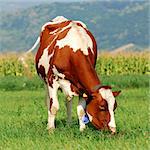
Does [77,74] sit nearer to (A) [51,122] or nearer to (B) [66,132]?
(B) [66,132]

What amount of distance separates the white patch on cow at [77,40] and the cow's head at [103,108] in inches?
47.4

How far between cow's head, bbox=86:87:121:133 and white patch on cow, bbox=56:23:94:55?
120 centimetres

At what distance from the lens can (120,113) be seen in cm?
1451

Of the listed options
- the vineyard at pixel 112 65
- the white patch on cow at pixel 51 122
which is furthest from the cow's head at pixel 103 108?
the vineyard at pixel 112 65

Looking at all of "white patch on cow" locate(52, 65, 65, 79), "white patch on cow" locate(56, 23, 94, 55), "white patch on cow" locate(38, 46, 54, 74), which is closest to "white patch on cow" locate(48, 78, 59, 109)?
"white patch on cow" locate(52, 65, 65, 79)

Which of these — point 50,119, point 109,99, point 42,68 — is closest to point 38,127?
point 50,119

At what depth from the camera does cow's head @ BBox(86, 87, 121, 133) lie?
10.2 metres

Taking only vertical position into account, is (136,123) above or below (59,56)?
below

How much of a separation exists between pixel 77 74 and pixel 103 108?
1.12 metres

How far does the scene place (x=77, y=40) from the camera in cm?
1161

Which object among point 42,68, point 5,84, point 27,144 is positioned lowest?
point 5,84

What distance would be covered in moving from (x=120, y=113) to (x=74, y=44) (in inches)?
137

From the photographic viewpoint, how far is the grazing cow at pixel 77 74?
10406mm

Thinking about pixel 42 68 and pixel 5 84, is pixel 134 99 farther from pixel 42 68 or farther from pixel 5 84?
pixel 5 84
